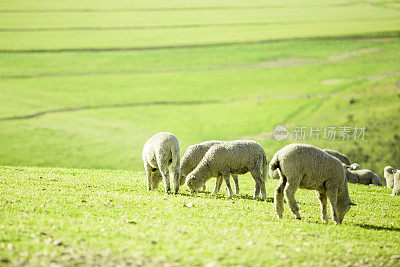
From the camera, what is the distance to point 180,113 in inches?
2301

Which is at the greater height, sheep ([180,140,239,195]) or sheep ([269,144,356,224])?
sheep ([269,144,356,224])

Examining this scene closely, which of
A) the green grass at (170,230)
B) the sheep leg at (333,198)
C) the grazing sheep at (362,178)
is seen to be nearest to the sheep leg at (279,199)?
the green grass at (170,230)

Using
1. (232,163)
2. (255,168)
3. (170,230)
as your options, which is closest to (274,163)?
(255,168)

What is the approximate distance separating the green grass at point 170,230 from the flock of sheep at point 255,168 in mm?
768

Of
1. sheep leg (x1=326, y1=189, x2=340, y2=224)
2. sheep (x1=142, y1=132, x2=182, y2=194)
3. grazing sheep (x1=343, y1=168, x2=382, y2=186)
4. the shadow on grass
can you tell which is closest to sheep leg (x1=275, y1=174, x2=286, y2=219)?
sheep leg (x1=326, y1=189, x2=340, y2=224)

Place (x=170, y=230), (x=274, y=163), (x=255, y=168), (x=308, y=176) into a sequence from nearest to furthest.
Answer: (x=170, y=230) < (x=308, y=176) < (x=274, y=163) < (x=255, y=168)

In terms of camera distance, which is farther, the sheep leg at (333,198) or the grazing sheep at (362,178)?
the grazing sheep at (362,178)

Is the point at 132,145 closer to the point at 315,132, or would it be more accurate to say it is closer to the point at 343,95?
the point at 315,132

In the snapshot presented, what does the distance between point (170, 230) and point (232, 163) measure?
7.52 meters

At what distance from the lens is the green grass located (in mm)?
9484

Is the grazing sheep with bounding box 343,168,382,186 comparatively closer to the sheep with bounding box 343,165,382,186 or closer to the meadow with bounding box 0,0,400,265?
the sheep with bounding box 343,165,382,186

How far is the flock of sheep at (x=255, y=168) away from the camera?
14.2 metres

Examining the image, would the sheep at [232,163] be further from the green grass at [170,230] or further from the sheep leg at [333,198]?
the sheep leg at [333,198]

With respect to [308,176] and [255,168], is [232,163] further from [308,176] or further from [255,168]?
[308,176]
